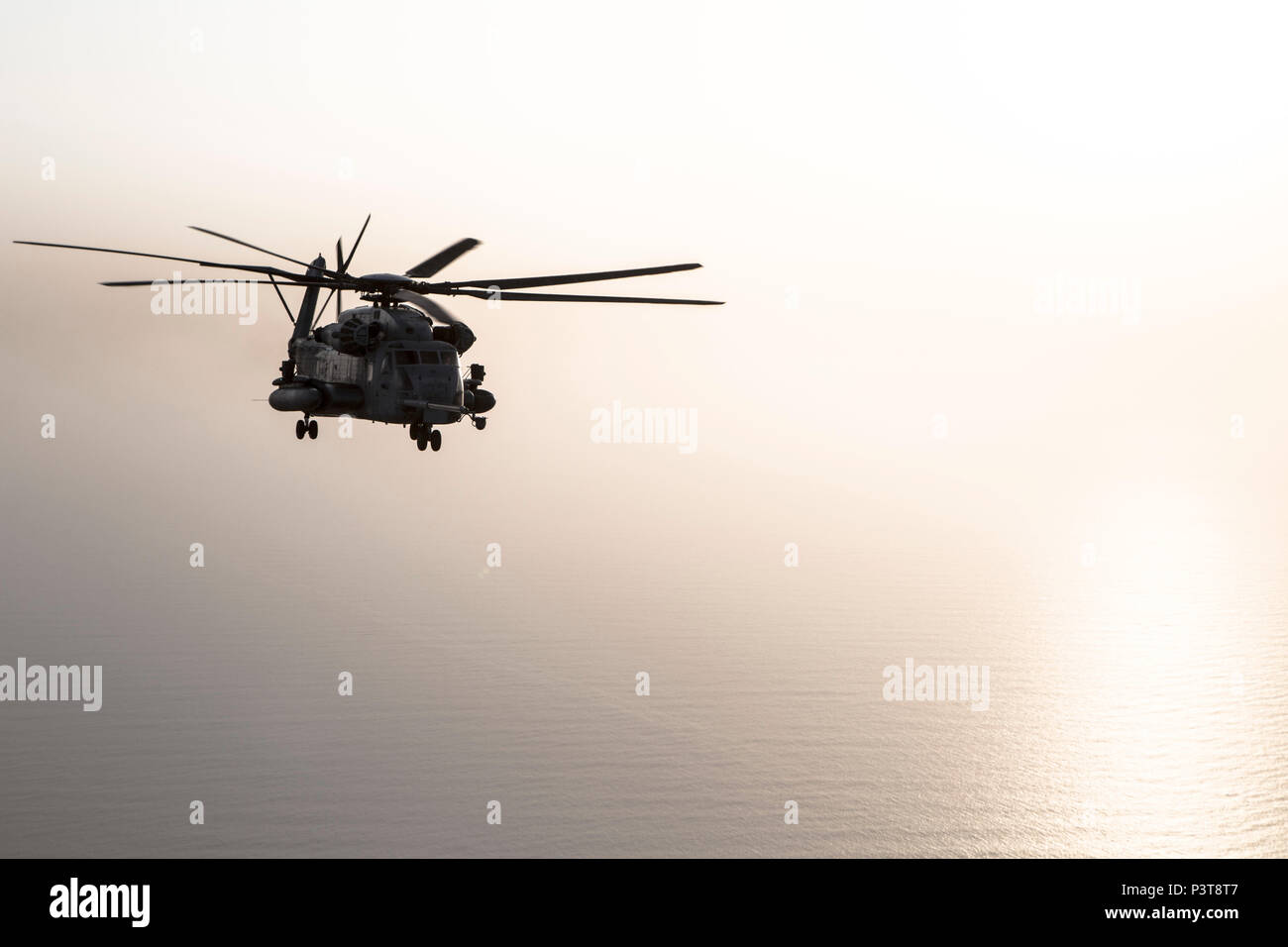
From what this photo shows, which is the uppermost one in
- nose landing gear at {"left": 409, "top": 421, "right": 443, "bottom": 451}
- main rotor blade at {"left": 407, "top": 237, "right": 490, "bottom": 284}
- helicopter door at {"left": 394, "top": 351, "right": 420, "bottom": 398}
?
main rotor blade at {"left": 407, "top": 237, "right": 490, "bottom": 284}

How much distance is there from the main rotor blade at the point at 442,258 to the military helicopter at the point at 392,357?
36 millimetres

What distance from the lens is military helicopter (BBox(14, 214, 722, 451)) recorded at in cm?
4522

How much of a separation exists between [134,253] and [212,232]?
5742 millimetres

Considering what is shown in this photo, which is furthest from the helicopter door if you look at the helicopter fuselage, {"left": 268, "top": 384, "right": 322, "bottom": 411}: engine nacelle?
{"left": 268, "top": 384, "right": 322, "bottom": 411}: engine nacelle

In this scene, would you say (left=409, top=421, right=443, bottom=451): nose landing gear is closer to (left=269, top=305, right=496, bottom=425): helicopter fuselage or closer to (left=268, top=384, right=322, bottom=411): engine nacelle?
(left=269, top=305, right=496, bottom=425): helicopter fuselage

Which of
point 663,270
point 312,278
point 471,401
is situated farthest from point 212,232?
point 663,270

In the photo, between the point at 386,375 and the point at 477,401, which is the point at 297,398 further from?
the point at 477,401

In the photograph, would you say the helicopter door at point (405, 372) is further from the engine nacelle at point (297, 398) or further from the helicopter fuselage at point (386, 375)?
the engine nacelle at point (297, 398)

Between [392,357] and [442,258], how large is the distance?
409 cm

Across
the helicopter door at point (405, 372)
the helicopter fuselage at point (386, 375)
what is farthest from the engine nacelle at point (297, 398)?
the helicopter door at point (405, 372)

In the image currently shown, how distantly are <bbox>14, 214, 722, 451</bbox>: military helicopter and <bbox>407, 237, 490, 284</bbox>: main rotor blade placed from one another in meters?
0.04

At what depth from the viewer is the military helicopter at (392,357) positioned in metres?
45.2

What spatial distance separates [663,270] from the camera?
120 ft

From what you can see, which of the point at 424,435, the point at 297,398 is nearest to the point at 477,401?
the point at 424,435
